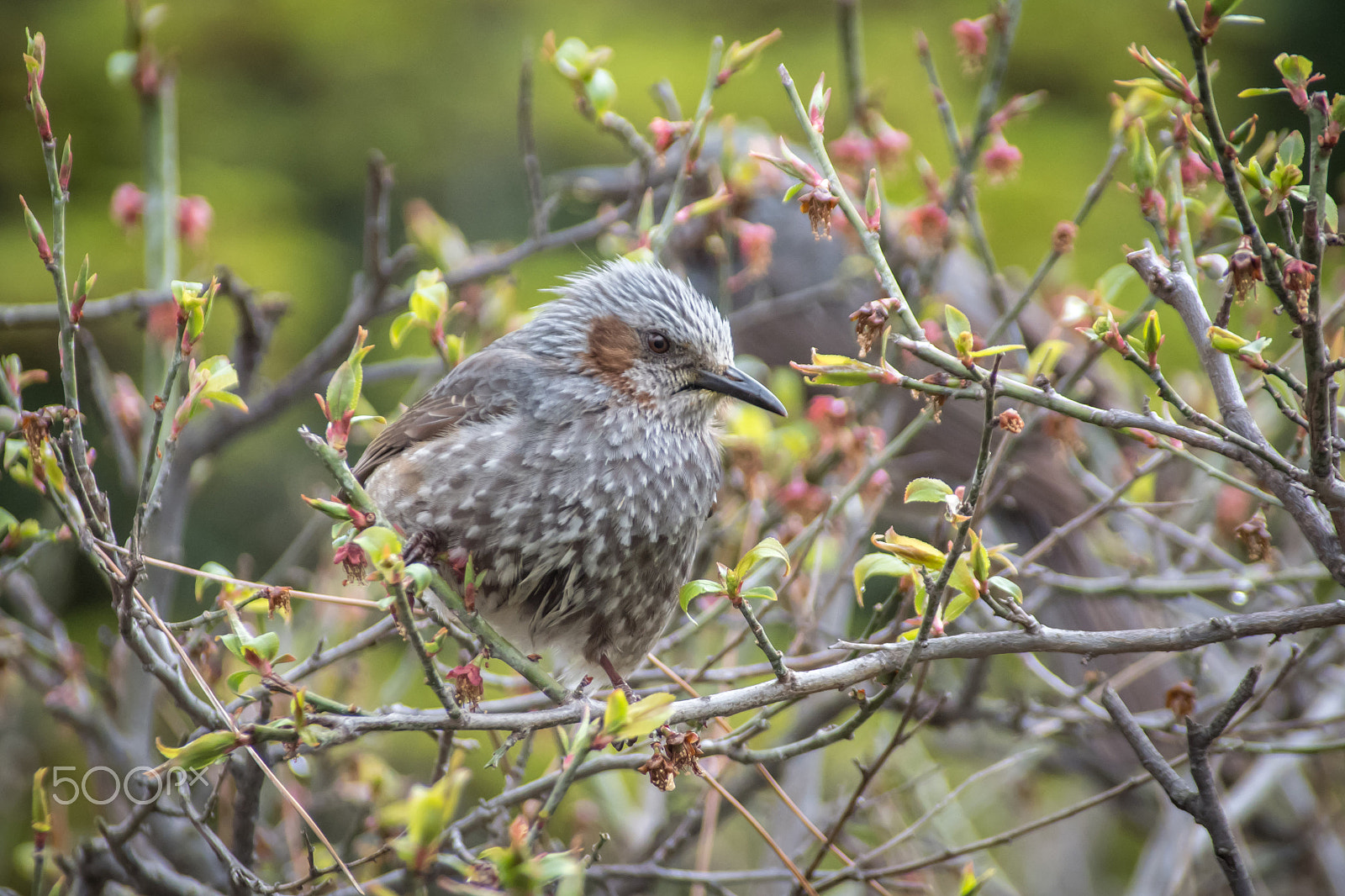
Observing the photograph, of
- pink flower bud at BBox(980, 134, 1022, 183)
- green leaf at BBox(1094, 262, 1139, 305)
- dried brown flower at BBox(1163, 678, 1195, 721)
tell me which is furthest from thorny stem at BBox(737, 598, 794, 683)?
pink flower bud at BBox(980, 134, 1022, 183)

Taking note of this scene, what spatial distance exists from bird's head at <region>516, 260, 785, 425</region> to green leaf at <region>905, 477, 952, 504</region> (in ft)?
2.75

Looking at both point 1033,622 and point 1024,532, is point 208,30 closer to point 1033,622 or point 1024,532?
point 1024,532

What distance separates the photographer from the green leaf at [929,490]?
1542 mm

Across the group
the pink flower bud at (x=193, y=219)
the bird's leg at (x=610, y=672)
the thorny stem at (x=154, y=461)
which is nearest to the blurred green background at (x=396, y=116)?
the pink flower bud at (x=193, y=219)

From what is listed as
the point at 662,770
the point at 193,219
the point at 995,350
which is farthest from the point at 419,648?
the point at 193,219

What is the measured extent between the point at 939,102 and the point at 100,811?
418 cm

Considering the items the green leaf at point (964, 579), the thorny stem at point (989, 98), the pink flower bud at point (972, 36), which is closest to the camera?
the green leaf at point (964, 579)

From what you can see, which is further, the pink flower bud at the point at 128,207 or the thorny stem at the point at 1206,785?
the pink flower bud at the point at 128,207

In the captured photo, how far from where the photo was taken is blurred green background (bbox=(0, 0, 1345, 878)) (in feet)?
21.7

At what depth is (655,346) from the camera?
8.15 feet

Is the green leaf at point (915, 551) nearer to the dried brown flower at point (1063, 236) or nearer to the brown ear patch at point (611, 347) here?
the brown ear patch at point (611, 347)

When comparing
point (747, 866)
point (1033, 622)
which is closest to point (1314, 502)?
point (1033, 622)

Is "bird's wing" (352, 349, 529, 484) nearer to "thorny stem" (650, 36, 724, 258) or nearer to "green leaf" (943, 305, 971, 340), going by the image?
"thorny stem" (650, 36, 724, 258)
